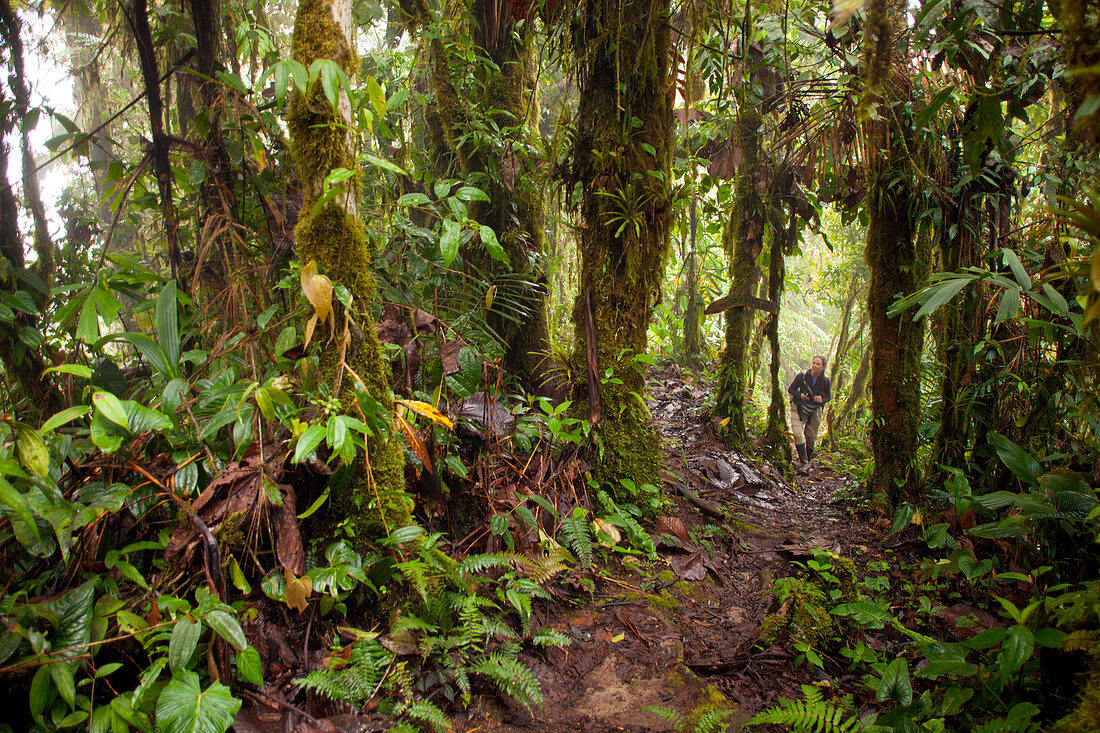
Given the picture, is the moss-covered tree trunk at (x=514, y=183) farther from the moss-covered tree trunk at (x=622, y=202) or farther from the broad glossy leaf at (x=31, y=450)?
the broad glossy leaf at (x=31, y=450)

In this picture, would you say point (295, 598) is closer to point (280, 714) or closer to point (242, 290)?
point (280, 714)

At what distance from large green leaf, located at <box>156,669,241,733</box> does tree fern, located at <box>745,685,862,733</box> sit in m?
1.77

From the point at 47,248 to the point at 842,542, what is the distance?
23.2 feet

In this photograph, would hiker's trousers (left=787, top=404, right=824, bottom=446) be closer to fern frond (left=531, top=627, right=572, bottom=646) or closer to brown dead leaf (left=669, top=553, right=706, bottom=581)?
brown dead leaf (left=669, top=553, right=706, bottom=581)

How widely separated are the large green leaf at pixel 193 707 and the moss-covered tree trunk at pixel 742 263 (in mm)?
6006

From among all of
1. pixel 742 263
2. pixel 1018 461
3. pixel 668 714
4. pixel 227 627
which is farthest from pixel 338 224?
pixel 742 263

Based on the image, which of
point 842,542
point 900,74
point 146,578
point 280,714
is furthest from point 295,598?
point 900,74

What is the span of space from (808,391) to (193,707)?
304 inches

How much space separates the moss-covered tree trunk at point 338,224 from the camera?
7.71 feet

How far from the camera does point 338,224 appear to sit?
2.40 metres

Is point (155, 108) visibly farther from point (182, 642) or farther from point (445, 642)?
point (445, 642)

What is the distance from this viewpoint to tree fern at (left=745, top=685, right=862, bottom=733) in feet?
6.54

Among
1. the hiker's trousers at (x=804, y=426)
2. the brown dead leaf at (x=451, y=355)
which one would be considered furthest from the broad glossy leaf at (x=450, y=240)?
the hiker's trousers at (x=804, y=426)

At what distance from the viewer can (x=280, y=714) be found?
182 cm
